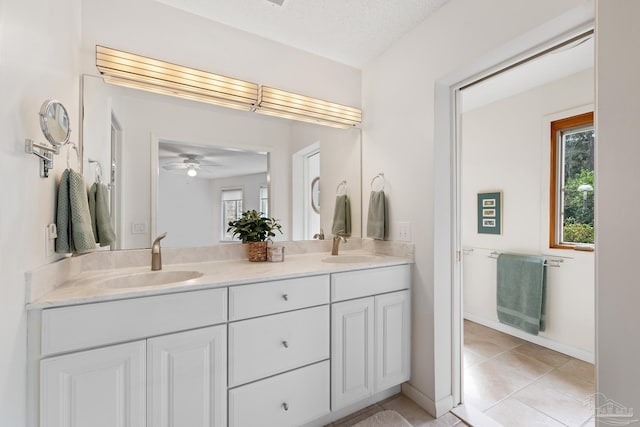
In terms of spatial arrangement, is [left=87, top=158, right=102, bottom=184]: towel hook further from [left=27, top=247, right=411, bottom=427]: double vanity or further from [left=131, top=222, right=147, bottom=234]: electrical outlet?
[left=27, top=247, right=411, bottom=427]: double vanity

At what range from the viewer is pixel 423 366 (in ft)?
5.80

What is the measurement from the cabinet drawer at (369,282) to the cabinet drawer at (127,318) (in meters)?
0.62

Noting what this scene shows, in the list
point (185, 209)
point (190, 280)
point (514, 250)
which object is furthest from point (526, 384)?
point (185, 209)

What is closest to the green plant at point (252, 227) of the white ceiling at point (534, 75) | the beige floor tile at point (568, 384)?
the white ceiling at point (534, 75)

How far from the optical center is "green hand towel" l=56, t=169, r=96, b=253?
45.8 inches

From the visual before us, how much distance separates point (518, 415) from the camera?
1.67m

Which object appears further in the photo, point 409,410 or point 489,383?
point 489,383

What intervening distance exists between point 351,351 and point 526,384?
1.38m

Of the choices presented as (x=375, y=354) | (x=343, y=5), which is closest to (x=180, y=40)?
(x=343, y=5)

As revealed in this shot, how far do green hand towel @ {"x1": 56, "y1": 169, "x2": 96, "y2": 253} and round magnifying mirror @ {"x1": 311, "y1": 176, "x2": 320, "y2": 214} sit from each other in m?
1.38

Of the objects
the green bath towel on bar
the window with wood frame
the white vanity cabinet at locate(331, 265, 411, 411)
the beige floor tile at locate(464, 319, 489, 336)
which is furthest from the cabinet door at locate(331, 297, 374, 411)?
the window with wood frame

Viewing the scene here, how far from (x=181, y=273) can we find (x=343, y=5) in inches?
70.7

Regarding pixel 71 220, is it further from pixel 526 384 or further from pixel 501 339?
pixel 501 339

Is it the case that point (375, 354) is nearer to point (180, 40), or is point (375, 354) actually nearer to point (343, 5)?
point (343, 5)
